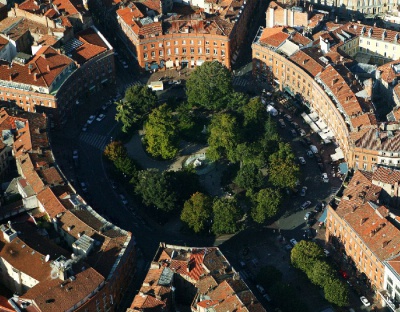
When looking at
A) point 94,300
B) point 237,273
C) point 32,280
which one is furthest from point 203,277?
point 32,280

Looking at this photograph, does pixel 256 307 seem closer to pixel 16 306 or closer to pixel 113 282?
pixel 113 282

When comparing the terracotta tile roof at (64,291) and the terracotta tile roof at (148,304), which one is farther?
the terracotta tile roof at (148,304)

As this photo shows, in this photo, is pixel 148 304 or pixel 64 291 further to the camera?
pixel 148 304

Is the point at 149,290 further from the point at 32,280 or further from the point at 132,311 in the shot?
the point at 32,280

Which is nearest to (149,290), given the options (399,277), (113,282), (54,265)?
(113,282)

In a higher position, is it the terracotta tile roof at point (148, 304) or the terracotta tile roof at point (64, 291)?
the terracotta tile roof at point (64, 291)

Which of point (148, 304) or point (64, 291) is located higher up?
point (64, 291)
